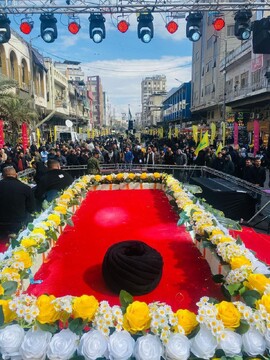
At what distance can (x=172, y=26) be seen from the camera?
982cm

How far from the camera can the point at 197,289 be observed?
11.1ft

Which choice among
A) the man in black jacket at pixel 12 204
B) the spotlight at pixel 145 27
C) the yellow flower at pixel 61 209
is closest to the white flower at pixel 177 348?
the yellow flower at pixel 61 209

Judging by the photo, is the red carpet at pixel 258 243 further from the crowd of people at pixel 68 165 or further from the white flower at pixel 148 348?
the crowd of people at pixel 68 165

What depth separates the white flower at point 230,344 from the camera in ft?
7.05

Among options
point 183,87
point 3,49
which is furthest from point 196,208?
point 183,87

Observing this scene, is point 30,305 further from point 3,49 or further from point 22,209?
point 3,49

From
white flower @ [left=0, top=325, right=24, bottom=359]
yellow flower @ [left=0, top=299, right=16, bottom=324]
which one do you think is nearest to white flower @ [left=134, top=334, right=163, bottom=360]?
white flower @ [left=0, top=325, right=24, bottom=359]

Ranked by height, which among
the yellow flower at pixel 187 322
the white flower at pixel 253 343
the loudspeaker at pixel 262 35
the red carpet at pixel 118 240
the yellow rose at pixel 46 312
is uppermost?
the loudspeaker at pixel 262 35

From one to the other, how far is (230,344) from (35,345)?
127 centimetres

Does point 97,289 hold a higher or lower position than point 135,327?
lower

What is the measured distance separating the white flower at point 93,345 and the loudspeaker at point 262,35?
9810 millimetres

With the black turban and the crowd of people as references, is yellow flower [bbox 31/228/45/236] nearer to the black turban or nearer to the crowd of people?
the black turban

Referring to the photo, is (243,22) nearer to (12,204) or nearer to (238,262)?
(12,204)

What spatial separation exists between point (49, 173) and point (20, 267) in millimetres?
3877
